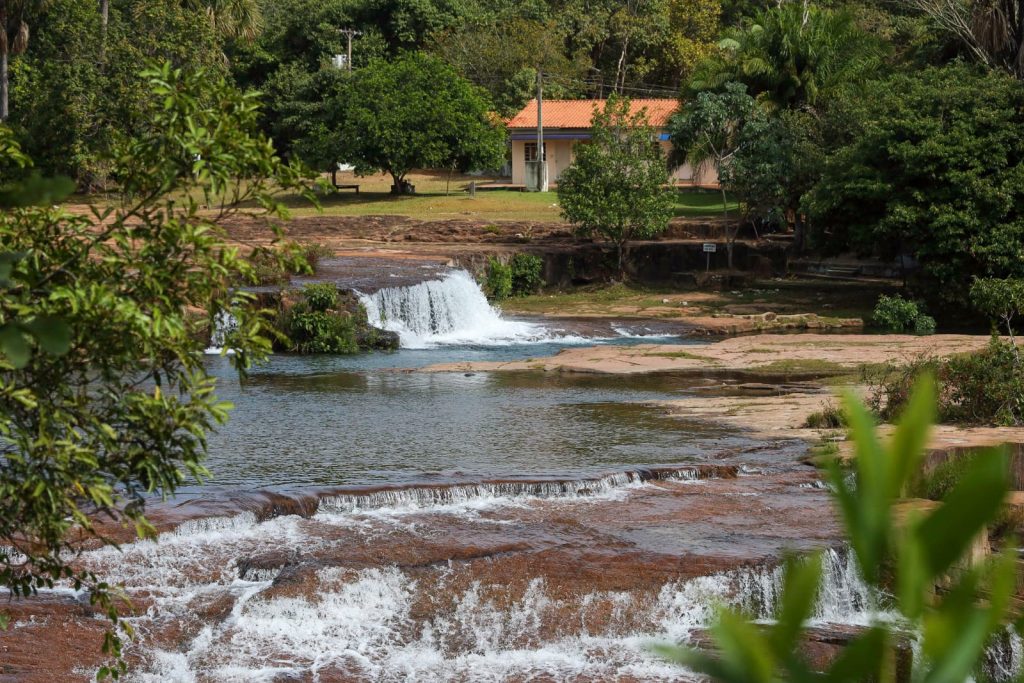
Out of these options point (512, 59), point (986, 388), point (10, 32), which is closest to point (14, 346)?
point (986, 388)

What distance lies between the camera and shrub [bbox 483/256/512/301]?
Result: 29.9 m

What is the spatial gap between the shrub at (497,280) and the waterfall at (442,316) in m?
1.97

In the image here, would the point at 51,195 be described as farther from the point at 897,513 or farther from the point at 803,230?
the point at 803,230

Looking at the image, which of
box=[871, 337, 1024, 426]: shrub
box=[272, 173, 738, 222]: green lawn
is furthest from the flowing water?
box=[272, 173, 738, 222]: green lawn

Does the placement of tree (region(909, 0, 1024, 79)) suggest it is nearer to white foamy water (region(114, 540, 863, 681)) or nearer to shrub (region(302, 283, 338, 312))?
shrub (region(302, 283, 338, 312))

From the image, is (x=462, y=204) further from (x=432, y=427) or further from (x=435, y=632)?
(x=435, y=632)

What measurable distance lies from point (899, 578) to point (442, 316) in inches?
1012

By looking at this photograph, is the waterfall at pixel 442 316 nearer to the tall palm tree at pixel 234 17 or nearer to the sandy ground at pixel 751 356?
the sandy ground at pixel 751 356

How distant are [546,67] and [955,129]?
28.6m

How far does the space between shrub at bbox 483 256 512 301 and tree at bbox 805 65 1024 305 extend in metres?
7.38

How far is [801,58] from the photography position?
3462 centimetres

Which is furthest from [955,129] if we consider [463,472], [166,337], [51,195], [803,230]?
[51,195]

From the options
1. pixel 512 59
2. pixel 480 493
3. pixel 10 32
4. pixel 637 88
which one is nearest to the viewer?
pixel 480 493

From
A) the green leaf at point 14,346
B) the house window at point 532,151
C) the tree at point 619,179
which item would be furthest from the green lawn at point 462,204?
the green leaf at point 14,346
